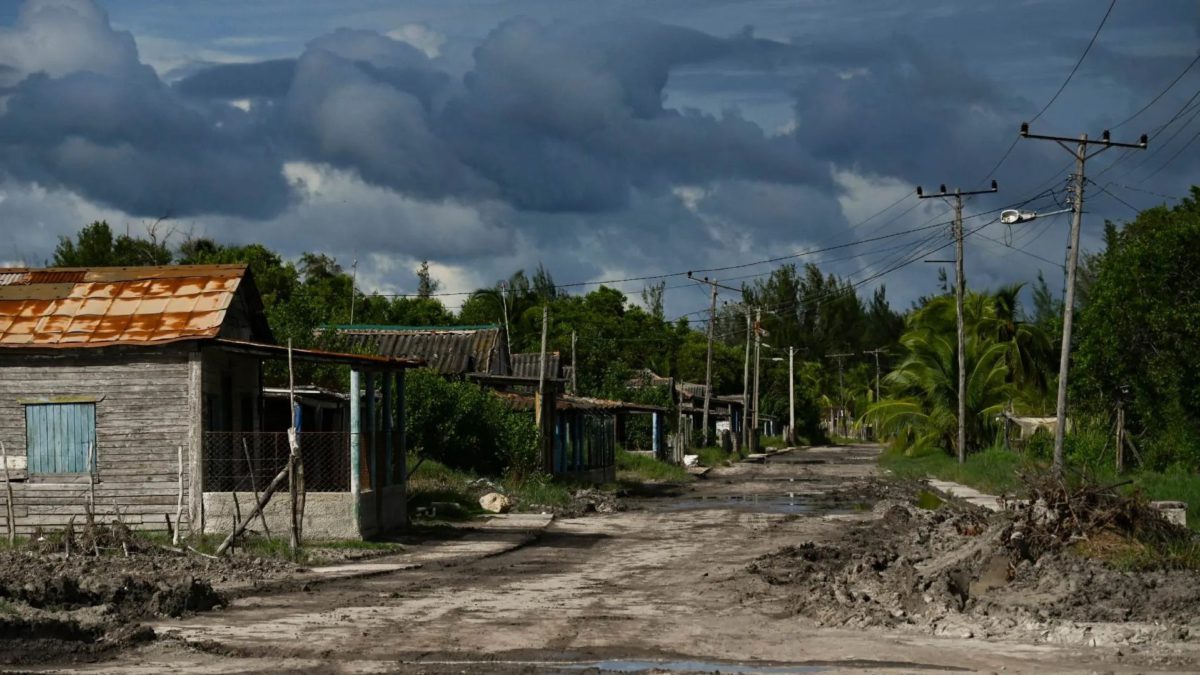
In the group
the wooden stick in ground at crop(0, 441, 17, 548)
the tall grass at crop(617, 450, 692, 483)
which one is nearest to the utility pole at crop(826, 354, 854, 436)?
the tall grass at crop(617, 450, 692, 483)

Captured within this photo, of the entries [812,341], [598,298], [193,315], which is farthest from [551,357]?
[812,341]

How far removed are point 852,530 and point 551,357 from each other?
34.0 m

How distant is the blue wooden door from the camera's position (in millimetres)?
21938

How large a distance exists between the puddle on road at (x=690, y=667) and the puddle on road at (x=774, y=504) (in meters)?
20.3

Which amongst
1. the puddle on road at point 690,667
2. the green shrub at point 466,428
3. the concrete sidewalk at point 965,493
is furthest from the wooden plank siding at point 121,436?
the concrete sidewalk at point 965,493

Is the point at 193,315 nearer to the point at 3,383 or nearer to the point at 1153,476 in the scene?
the point at 3,383

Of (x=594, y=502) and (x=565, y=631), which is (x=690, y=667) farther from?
(x=594, y=502)

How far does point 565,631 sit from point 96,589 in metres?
4.75

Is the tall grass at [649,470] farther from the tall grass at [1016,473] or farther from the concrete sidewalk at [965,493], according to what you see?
Result: the concrete sidewalk at [965,493]

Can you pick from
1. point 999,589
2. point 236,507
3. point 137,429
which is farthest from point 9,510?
point 999,589

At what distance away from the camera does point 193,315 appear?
22562 millimetres

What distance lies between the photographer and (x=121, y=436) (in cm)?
2186

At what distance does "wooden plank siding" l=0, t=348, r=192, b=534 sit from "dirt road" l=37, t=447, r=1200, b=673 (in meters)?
5.20

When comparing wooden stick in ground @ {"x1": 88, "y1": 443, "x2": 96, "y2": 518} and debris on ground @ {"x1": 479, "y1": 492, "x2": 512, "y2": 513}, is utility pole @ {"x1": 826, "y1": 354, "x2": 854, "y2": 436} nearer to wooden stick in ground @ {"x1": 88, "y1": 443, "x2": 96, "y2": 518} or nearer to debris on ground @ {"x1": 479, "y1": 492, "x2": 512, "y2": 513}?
debris on ground @ {"x1": 479, "y1": 492, "x2": 512, "y2": 513}
